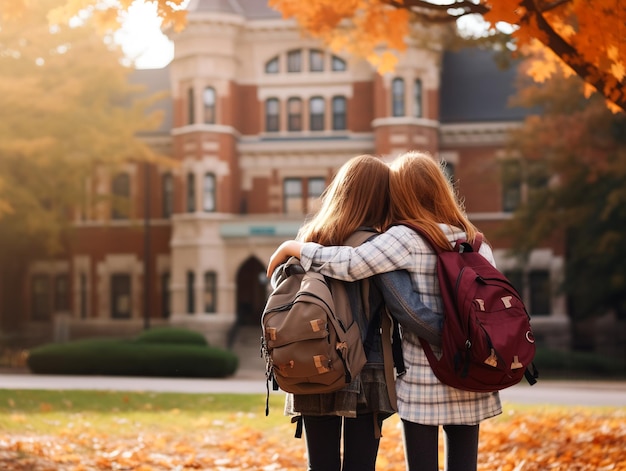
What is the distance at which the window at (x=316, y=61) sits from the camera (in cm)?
3200

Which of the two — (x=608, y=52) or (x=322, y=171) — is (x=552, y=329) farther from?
(x=608, y=52)

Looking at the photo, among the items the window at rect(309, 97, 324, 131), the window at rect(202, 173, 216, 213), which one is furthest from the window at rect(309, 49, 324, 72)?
the window at rect(202, 173, 216, 213)

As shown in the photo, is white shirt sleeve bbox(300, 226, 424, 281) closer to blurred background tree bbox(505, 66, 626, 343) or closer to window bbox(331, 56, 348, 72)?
blurred background tree bbox(505, 66, 626, 343)

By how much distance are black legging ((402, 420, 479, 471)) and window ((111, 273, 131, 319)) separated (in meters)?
30.9

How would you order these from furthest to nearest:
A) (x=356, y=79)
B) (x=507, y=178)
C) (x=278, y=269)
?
1. (x=356, y=79)
2. (x=507, y=178)
3. (x=278, y=269)

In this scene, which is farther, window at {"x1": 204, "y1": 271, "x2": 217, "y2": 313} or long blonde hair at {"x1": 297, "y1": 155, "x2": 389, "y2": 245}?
window at {"x1": 204, "y1": 271, "x2": 217, "y2": 313}

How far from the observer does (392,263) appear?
11.5 ft

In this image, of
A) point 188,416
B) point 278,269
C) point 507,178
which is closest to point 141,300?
point 507,178

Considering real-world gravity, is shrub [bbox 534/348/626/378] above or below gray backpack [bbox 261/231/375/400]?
below

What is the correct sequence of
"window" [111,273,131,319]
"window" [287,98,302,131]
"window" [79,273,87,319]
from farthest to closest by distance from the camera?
"window" [79,273,87,319] → "window" [111,273,131,319] → "window" [287,98,302,131]

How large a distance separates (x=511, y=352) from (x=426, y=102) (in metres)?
28.1

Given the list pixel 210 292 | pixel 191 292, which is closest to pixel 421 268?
pixel 210 292

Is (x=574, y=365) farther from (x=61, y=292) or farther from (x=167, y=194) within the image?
(x=61, y=292)

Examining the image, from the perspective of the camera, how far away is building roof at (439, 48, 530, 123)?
32188mm
